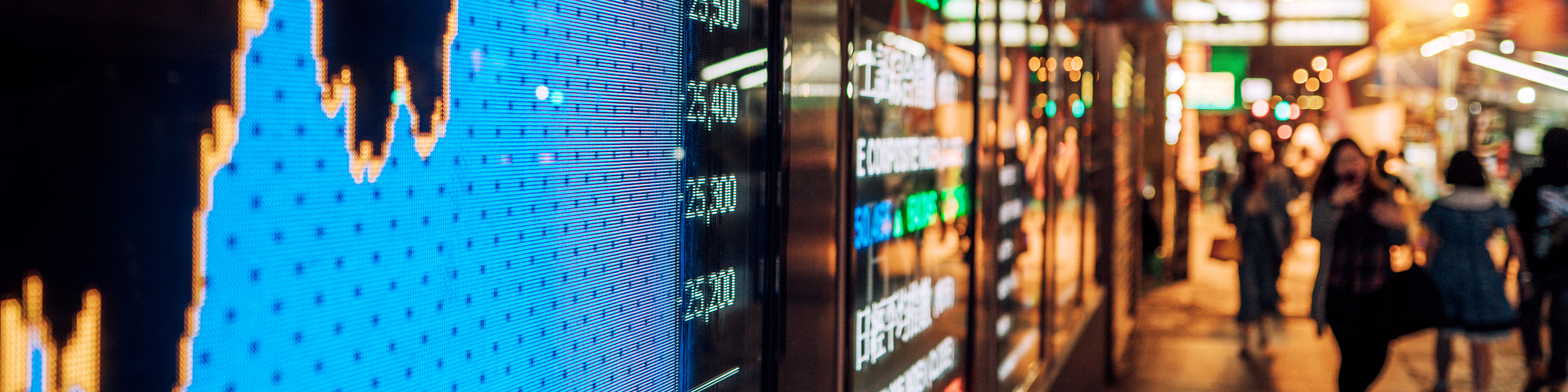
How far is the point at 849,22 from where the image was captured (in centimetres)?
229

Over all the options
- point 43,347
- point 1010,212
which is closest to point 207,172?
point 43,347

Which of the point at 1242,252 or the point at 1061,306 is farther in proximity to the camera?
the point at 1242,252

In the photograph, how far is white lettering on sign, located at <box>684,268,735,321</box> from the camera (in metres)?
1.69

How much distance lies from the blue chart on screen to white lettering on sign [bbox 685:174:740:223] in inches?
1.9

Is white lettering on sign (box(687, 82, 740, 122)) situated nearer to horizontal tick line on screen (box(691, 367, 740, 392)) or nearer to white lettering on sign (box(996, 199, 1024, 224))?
horizontal tick line on screen (box(691, 367, 740, 392))

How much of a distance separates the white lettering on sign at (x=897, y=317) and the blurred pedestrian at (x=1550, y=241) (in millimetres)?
5031

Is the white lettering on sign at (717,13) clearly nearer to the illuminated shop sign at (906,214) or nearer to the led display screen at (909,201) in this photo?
the led display screen at (909,201)

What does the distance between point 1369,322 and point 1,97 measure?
6051mm

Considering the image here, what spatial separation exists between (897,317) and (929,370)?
0.40m

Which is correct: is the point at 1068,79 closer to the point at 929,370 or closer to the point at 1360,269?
the point at 1360,269

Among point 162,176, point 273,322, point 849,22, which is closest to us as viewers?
point 162,176

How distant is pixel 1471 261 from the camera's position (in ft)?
20.6

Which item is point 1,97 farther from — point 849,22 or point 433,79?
point 849,22

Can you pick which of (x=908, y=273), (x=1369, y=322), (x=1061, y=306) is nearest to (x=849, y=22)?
(x=908, y=273)
